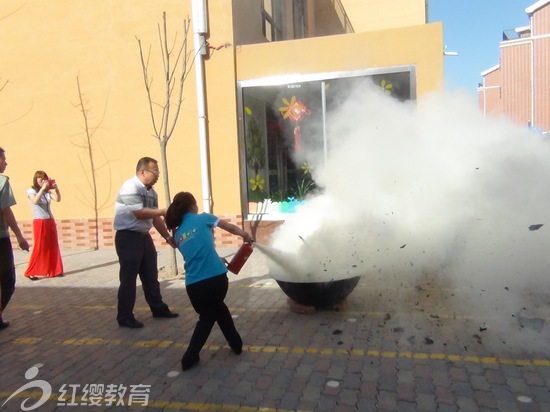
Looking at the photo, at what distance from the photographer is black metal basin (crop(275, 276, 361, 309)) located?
14.3 feet

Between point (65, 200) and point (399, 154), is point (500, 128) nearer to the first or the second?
point (399, 154)

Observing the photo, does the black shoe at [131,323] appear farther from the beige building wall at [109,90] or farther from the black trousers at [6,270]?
the beige building wall at [109,90]

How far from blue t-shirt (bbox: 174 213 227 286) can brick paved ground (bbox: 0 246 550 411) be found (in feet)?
2.50

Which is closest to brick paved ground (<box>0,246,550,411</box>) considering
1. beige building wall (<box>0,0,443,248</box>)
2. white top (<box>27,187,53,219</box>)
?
white top (<box>27,187,53,219</box>)

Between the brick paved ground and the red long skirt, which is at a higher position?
the red long skirt

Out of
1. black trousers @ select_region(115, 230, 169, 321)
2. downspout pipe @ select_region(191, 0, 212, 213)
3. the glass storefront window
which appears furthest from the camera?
downspout pipe @ select_region(191, 0, 212, 213)

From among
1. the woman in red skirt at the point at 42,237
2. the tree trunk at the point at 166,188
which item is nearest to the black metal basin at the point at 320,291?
the tree trunk at the point at 166,188

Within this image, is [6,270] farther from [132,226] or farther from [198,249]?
[198,249]

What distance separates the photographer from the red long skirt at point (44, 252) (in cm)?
703

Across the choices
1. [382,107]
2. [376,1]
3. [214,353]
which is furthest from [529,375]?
[376,1]

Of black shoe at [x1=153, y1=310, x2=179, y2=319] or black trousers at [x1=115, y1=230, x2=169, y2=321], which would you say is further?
black shoe at [x1=153, y1=310, x2=179, y2=319]

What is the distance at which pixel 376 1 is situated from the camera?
1603 centimetres

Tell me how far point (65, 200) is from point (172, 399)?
726 centimetres

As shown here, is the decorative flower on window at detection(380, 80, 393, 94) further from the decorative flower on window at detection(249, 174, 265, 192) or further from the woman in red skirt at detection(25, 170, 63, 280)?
the woman in red skirt at detection(25, 170, 63, 280)
